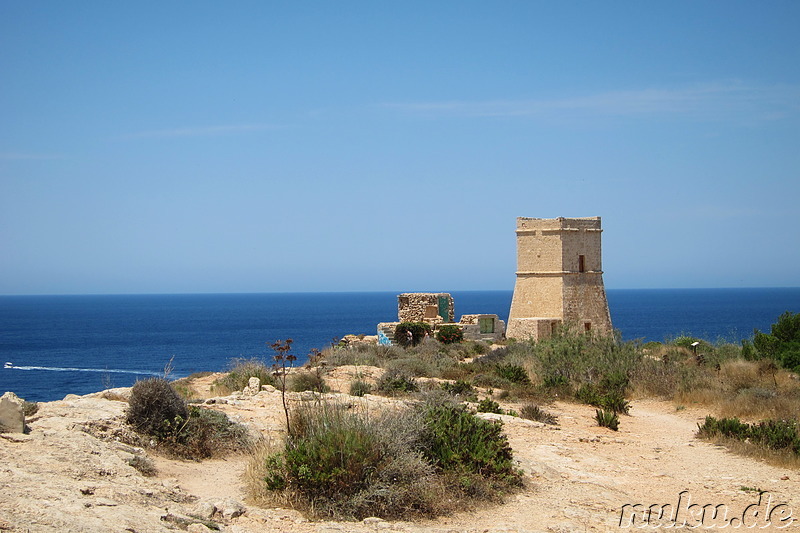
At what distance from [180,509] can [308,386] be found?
734 cm

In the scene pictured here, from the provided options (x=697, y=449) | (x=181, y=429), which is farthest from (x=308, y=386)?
(x=697, y=449)

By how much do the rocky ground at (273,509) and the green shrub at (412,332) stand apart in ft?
58.5

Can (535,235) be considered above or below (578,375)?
above

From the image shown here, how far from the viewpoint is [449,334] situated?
2906 centimetres

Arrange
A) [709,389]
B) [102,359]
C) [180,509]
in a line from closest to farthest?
[180,509]
[709,389]
[102,359]

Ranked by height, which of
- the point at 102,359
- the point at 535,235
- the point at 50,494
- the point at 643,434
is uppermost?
the point at 535,235

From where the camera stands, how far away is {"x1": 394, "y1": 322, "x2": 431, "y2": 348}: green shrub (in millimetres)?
29170

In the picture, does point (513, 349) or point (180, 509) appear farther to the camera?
point (513, 349)

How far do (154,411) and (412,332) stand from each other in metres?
21.0

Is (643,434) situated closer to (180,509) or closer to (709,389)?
(709,389)

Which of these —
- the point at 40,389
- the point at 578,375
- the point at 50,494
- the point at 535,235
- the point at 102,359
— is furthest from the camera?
the point at 102,359

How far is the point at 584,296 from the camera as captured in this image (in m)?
30.1

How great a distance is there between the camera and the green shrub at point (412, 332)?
2917cm

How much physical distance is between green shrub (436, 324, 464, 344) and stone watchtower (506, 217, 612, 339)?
2.42 metres
